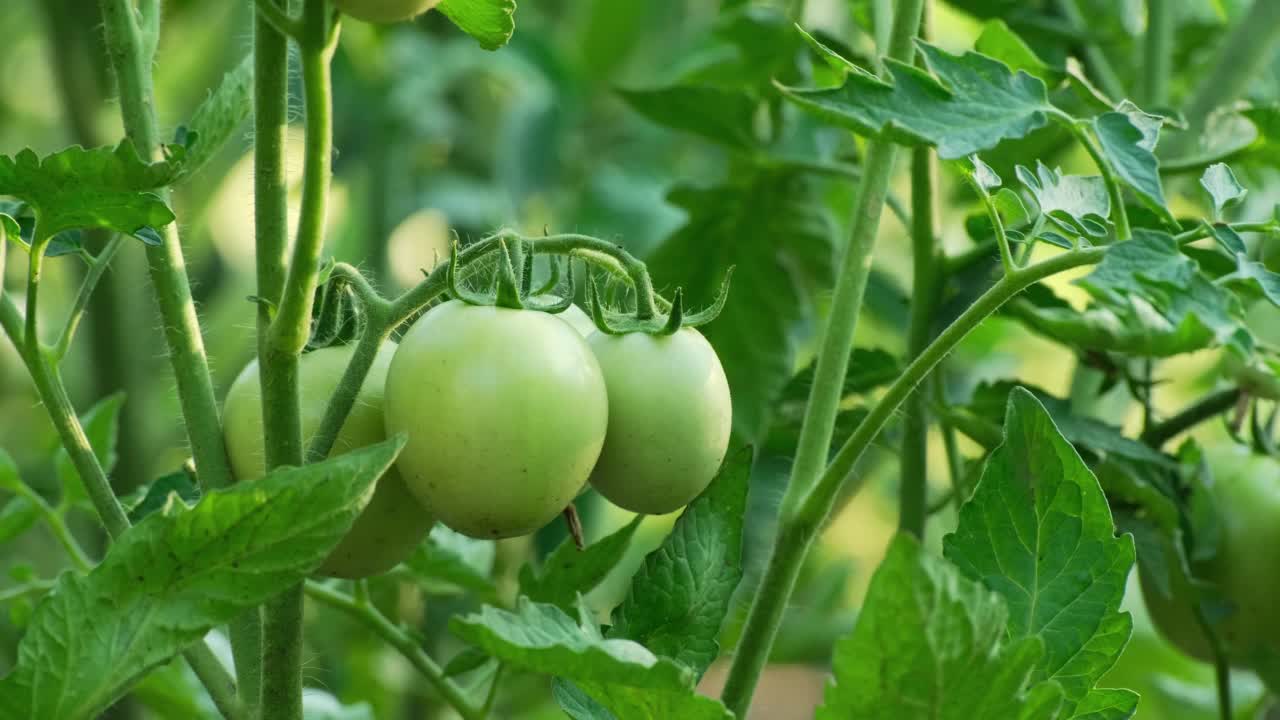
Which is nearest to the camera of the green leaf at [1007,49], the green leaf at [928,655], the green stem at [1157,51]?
the green leaf at [928,655]

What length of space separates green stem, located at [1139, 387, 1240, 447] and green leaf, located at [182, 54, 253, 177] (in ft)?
1.67

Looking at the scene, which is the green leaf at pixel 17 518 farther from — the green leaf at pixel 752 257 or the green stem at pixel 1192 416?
the green stem at pixel 1192 416

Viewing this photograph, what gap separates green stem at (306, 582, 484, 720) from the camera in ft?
2.12

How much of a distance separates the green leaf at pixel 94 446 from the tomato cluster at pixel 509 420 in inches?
9.3

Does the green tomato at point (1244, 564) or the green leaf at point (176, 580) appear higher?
the green leaf at point (176, 580)

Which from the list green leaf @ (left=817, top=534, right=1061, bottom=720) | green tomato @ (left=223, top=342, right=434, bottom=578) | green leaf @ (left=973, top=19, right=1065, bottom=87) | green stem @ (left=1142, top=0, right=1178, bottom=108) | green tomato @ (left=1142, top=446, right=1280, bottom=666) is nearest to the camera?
green leaf @ (left=817, top=534, right=1061, bottom=720)

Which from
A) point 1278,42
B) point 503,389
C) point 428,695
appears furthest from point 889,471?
point 503,389

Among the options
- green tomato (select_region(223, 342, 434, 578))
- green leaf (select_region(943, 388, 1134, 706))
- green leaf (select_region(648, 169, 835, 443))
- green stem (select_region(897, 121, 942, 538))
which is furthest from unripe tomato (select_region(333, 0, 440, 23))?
green leaf (select_region(648, 169, 835, 443))

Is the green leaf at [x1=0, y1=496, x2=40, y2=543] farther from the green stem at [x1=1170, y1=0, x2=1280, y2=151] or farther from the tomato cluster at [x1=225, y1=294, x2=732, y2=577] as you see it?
the green stem at [x1=1170, y1=0, x2=1280, y2=151]

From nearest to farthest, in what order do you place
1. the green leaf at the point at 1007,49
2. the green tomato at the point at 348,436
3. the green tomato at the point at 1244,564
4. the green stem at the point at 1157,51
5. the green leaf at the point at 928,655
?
the green leaf at the point at 928,655 → the green tomato at the point at 348,436 → the green leaf at the point at 1007,49 → the green tomato at the point at 1244,564 → the green stem at the point at 1157,51

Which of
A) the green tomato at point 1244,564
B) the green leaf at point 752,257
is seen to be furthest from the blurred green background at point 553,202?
the green tomato at point 1244,564

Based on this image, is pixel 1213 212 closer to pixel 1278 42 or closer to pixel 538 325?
pixel 538 325

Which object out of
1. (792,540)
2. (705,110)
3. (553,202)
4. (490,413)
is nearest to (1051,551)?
(792,540)

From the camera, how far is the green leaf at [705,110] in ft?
2.92
